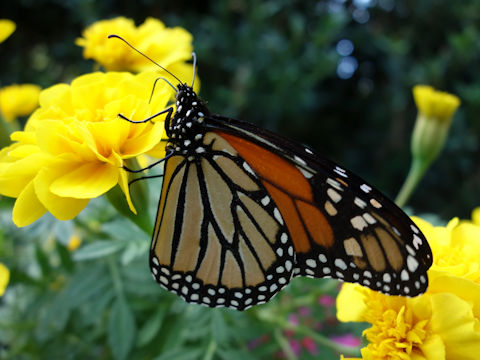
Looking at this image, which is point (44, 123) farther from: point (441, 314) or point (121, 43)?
point (441, 314)

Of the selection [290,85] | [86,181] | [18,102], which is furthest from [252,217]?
[290,85]

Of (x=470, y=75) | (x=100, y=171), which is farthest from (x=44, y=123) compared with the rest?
(x=470, y=75)

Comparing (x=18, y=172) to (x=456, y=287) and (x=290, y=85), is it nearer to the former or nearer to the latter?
(x=456, y=287)

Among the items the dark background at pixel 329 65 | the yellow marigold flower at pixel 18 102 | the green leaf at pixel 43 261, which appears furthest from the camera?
the dark background at pixel 329 65

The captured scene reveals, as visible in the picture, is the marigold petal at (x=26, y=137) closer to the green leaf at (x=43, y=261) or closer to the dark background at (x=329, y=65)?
the green leaf at (x=43, y=261)

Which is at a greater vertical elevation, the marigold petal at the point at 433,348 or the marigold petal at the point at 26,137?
the marigold petal at the point at 26,137

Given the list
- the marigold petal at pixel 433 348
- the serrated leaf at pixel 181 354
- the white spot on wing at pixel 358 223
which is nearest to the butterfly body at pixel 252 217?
the white spot on wing at pixel 358 223

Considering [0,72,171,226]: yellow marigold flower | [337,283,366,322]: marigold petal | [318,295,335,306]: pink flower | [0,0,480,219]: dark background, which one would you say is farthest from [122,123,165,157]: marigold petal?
[0,0,480,219]: dark background
